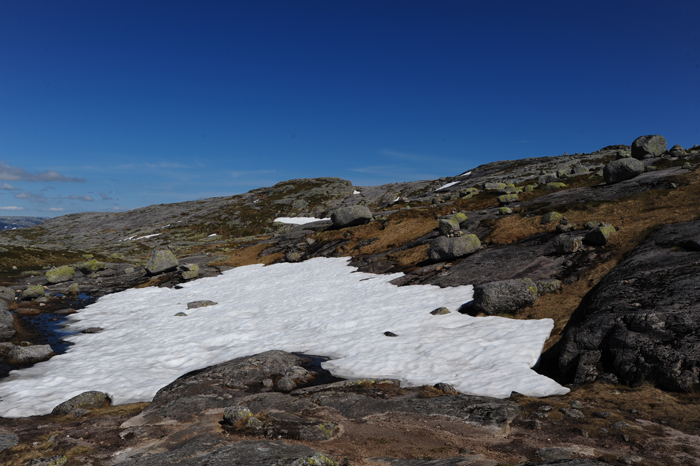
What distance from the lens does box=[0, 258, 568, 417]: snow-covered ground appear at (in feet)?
55.5

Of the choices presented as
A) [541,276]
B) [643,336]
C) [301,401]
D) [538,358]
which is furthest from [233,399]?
[541,276]

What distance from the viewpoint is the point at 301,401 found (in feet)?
46.9

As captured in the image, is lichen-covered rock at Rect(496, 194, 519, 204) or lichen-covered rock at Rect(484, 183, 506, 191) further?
lichen-covered rock at Rect(484, 183, 506, 191)

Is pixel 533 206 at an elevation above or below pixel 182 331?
above

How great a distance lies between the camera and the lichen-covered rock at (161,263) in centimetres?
5091

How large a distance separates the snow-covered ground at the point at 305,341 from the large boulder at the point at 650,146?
58.0 meters

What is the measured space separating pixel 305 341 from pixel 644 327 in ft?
59.2

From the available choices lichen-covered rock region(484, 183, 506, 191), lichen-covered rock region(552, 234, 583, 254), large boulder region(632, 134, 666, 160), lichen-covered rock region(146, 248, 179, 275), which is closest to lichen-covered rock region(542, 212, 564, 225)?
lichen-covered rock region(552, 234, 583, 254)

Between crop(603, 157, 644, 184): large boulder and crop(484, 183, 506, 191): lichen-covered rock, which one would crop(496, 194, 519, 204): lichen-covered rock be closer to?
crop(603, 157, 644, 184): large boulder

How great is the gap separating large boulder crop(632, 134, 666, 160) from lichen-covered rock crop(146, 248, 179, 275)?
8108 cm

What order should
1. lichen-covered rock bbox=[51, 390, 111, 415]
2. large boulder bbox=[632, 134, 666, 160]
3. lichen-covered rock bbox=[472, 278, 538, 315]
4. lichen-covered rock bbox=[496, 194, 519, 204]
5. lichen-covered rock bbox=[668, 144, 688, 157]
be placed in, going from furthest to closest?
large boulder bbox=[632, 134, 666, 160]
lichen-covered rock bbox=[668, 144, 688, 157]
lichen-covered rock bbox=[496, 194, 519, 204]
lichen-covered rock bbox=[472, 278, 538, 315]
lichen-covered rock bbox=[51, 390, 111, 415]

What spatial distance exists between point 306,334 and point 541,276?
58.5 ft

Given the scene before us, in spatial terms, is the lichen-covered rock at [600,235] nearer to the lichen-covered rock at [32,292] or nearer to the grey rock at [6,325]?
the grey rock at [6,325]

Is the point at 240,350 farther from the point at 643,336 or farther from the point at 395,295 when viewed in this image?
the point at 643,336
